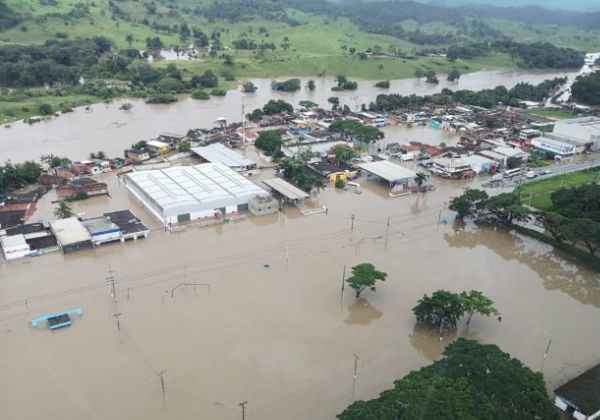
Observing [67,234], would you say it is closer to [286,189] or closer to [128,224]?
[128,224]

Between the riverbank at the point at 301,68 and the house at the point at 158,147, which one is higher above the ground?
the riverbank at the point at 301,68

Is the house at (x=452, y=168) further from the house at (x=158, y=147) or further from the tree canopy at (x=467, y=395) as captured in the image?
the tree canopy at (x=467, y=395)

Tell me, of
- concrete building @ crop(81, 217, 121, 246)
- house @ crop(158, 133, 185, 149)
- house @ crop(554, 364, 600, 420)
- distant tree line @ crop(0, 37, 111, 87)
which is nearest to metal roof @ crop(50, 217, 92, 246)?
concrete building @ crop(81, 217, 121, 246)

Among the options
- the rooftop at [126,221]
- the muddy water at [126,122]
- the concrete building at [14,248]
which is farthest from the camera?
the muddy water at [126,122]

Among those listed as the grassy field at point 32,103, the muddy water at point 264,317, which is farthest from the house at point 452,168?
the grassy field at point 32,103

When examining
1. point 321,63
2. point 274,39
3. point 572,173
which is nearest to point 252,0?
point 274,39

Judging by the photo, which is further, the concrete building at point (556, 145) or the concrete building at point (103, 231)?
the concrete building at point (556, 145)

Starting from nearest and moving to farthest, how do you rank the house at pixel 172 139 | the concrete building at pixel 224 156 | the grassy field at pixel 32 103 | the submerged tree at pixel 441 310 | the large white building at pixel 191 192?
the submerged tree at pixel 441 310
the large white building at pixel 191 192
the concrete building at pixel 224 156
the house at pixel 172 139
the grassy field at pixel 32 103

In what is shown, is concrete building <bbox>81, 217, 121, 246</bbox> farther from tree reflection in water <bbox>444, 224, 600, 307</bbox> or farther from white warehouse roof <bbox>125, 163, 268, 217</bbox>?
tree reflection in water <bbox>444, 224, 600, 307</bbox>
